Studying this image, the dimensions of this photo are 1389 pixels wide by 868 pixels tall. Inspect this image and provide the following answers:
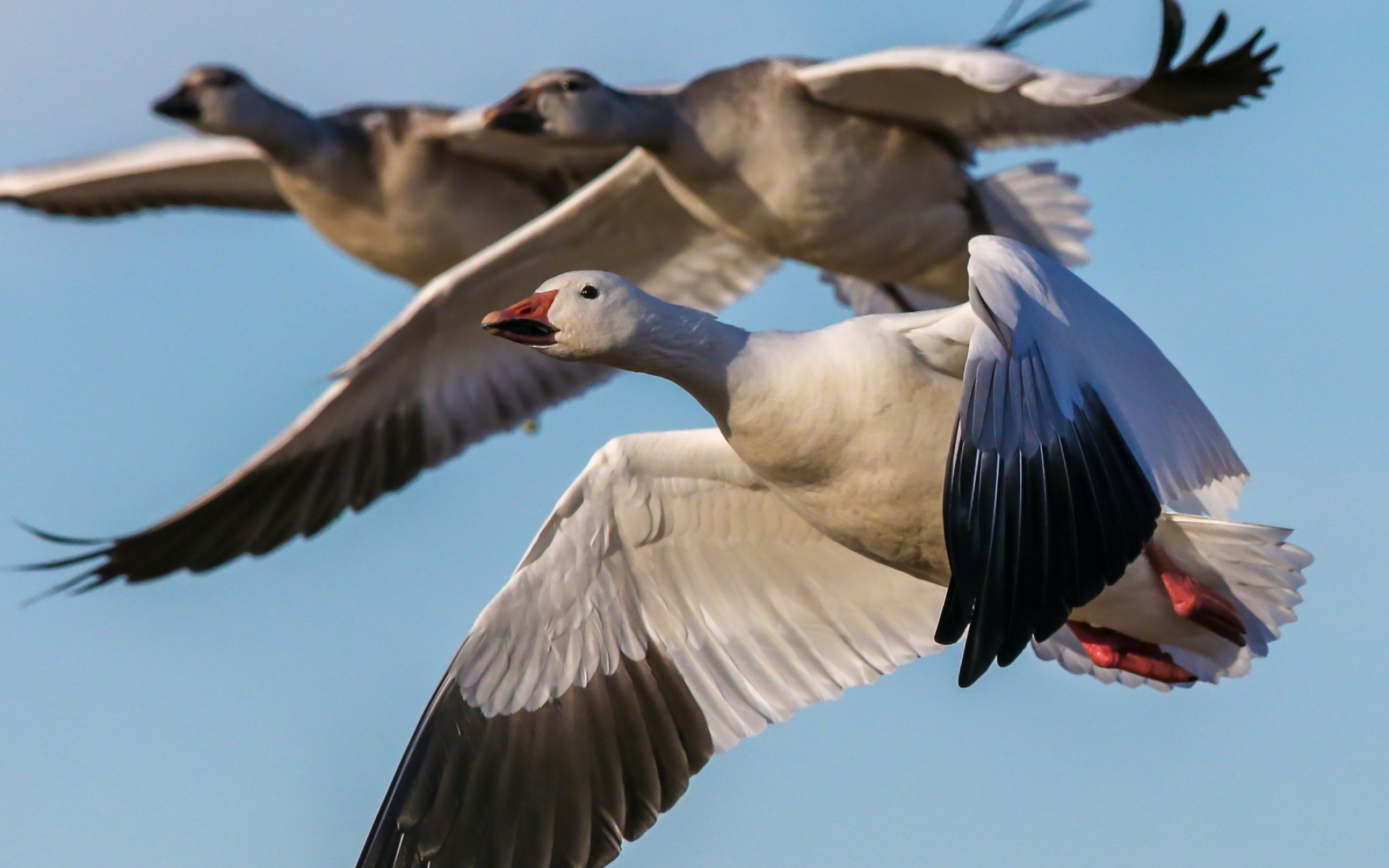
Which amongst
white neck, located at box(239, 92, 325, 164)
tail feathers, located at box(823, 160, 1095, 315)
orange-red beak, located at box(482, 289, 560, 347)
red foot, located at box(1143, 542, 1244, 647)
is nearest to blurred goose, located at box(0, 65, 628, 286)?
white neck, located at box(239, 92, 325, 164)

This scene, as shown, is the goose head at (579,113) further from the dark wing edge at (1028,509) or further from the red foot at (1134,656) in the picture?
the dark wing edge at (1028,509)

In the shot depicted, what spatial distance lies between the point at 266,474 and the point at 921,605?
162 inches

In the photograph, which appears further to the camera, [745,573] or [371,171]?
[371,171]

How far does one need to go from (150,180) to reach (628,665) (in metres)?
6.10

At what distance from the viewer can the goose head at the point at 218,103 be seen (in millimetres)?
11703

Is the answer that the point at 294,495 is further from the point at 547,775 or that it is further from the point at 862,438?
the point at 862,438

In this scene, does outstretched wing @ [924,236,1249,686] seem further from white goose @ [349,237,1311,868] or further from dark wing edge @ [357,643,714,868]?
dark wing edge @ [357,643,714,868]

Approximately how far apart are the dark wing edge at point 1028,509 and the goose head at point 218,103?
6.95m

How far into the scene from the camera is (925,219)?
9.69 meters

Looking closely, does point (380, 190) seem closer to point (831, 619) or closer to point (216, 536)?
point (216, 536)

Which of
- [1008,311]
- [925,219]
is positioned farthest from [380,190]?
[1008,311]

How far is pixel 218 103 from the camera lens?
11.9m

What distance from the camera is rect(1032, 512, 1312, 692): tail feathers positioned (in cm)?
679

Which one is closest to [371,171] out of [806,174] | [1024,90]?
[806,174]
